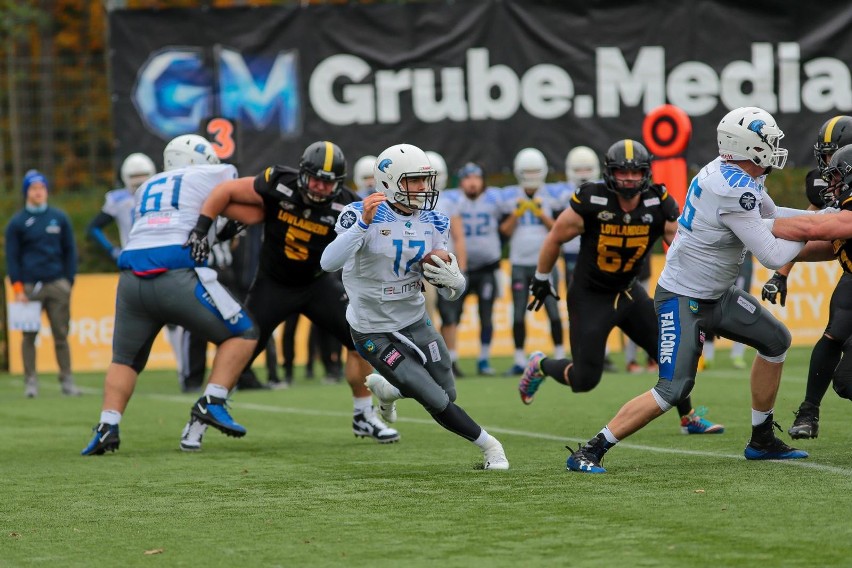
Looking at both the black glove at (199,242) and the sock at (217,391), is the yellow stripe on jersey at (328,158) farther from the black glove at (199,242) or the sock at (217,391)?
the sock at (217,391)

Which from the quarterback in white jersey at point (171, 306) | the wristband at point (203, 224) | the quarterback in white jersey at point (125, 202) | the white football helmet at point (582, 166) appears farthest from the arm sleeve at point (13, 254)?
the wristband at point (203, 224)

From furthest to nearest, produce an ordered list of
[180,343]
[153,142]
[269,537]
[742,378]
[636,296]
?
[153,142] < [180,343] < [742,378] < [636,296] < [269,537]

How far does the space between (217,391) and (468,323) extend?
8.95 m

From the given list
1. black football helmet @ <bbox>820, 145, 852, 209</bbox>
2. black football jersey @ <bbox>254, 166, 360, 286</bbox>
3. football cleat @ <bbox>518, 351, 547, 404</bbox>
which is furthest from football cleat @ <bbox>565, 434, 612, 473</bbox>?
black football jersey @ <bbox>254, 166, 360, 286</bbox>

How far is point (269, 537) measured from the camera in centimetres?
557

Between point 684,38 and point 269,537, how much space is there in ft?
43.3

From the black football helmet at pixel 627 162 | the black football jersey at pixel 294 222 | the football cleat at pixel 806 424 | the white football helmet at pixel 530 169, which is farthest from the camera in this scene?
the white football helmet at pixel 530 169

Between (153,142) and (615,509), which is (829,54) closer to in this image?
(153,142)

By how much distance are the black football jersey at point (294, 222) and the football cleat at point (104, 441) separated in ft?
4.85

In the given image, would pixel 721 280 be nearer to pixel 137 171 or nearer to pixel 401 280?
pixel 401 280

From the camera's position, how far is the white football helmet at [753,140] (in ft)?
22.6

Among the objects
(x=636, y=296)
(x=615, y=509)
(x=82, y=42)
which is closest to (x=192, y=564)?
(x=615, y=509)

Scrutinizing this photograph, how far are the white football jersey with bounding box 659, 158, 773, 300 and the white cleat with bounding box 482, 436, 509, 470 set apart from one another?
1.20m

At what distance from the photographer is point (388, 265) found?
7.46 metres
